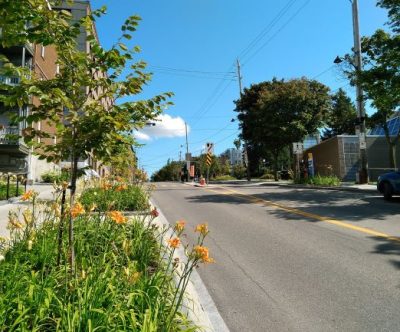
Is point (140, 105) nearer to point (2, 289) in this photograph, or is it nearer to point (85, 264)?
point (85, 264)

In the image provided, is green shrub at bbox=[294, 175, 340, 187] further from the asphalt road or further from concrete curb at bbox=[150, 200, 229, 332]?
concrete curb at bbox=[150, 200, 229, 332]

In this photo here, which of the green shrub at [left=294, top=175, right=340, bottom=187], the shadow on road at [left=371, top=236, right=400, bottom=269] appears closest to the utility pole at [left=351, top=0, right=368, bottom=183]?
the green shrub at [left=294, top=175, right=340, bottom=187]

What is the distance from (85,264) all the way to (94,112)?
170cm

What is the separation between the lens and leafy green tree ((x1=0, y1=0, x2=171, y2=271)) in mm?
3857

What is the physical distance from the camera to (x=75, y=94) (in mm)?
4312

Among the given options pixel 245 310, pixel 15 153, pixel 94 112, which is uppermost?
pixel 15 153


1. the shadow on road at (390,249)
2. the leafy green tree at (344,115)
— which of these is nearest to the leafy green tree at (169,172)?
the leafy green tree at (344,115)

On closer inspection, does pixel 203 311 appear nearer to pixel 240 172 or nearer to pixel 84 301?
pixel 84 301

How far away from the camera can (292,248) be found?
792 cm

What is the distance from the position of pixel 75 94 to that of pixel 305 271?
4.19 meters

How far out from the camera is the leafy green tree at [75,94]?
3857mm

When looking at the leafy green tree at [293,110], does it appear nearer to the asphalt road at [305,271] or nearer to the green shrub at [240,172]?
the asphalt road at [305,271]

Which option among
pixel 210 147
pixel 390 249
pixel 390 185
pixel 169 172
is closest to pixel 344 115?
pixel 210 147

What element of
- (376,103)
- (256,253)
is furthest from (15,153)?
(256,253)
